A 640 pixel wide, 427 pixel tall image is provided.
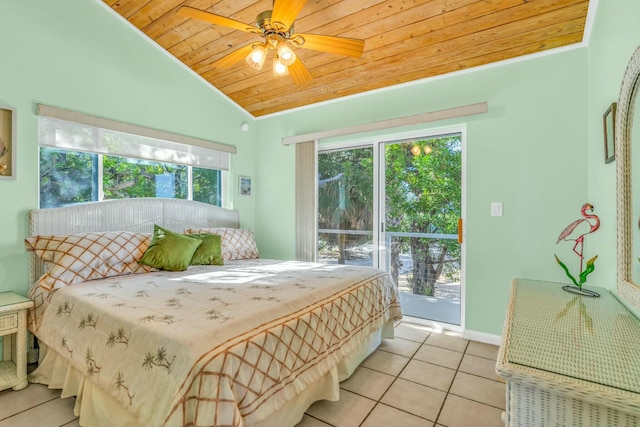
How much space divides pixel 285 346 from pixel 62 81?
2.82 m

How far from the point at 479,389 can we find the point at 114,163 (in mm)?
3547

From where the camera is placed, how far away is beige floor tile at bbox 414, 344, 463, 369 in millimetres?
2447

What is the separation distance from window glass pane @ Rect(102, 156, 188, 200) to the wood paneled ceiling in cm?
118

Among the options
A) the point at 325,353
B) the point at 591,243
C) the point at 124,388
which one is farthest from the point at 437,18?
the point at 124,388

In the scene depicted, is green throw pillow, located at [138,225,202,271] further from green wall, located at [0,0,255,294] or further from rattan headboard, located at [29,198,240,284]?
green wall, located at [0,0,255,294]

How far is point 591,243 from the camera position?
229cm

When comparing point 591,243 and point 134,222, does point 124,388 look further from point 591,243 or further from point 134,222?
point 591,243

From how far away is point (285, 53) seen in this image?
1976 mm

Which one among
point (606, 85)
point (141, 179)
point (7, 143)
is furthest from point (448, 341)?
point (7, 143)

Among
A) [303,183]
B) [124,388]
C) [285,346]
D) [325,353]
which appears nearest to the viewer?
[124,388]

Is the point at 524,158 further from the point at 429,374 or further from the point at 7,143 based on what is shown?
the point at 7,143

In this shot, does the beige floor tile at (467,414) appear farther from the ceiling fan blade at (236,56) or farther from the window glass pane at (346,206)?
the ceiling fan blade at (236,56)

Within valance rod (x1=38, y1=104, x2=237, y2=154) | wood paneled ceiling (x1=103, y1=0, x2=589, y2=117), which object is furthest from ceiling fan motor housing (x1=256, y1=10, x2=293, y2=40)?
valance rod (x1=38, y1=104, x2=237, y2=154)

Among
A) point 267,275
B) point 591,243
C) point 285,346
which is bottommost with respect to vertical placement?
point 285,346
